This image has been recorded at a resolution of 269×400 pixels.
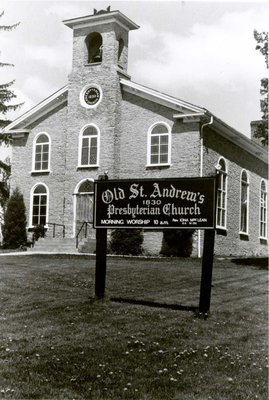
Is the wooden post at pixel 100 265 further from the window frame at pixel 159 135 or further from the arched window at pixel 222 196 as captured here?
the arched window at pixel 222 196

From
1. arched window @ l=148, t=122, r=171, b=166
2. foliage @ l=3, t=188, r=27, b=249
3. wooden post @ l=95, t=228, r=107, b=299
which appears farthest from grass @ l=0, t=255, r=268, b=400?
foliage @ l=3, t=188, r=27, b=249

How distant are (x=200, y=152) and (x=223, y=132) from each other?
2543 millimetres

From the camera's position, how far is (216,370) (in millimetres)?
6965

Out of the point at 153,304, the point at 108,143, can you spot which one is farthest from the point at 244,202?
the point at 153,304

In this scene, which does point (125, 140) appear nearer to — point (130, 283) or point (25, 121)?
point (25, 121)

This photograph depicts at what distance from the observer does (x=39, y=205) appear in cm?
2809

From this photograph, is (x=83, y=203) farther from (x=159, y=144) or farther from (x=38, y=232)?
(x=159, y=144)

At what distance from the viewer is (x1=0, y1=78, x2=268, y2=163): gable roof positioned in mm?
24391

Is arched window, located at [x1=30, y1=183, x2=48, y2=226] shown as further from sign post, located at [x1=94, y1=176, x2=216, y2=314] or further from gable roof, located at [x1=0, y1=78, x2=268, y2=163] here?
sign post, located at [x1=94, y1=176, x2=216, y2=314]

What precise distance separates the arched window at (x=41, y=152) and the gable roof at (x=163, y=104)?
0.86 m

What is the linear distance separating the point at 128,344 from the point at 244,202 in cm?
2290

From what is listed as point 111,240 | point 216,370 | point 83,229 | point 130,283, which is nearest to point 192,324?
point 216,370

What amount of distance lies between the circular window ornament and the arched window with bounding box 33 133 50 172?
2724 mm

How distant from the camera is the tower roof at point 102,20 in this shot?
85.5ft
